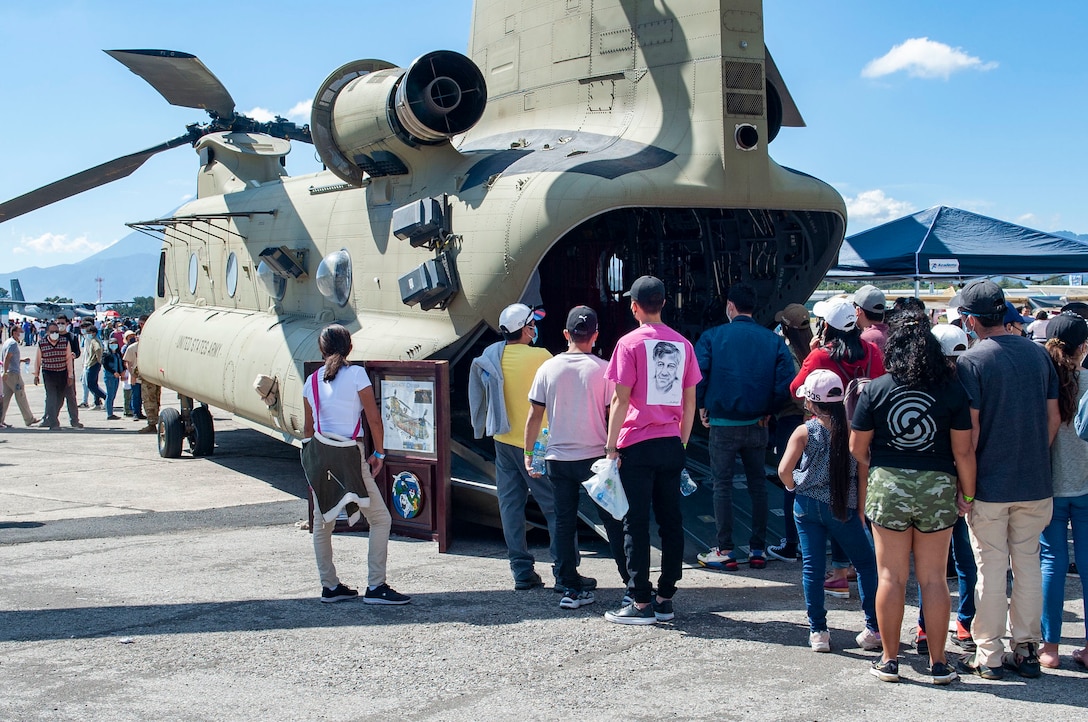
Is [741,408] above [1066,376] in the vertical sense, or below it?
below

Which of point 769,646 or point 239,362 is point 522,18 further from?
point 769,646

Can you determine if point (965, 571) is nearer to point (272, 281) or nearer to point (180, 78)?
point (272, 281)

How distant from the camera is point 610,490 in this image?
5566 millimetres

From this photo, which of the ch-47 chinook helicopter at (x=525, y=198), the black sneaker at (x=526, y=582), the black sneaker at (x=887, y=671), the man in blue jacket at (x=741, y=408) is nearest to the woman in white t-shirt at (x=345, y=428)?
the black sneaker at (x=526, y=582)

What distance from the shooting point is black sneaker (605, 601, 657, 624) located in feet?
18.6

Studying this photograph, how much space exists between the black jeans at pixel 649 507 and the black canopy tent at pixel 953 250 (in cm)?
818

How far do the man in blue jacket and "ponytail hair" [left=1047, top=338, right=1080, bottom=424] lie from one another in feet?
6.72

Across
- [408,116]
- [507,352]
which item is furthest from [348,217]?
[507,352]

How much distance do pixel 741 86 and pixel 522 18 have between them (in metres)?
2.55

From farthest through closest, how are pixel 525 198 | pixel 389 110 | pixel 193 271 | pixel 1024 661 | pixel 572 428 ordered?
pixel 193 271 → pixel 389 110 → pixel 525 198 → pixel 572 428 → pixel 1024 661

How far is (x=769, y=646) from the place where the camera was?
5262 millimetres

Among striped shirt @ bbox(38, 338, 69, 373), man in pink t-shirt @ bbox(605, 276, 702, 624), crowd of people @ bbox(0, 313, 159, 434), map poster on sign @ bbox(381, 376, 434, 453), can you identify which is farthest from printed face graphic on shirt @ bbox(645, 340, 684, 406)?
striped shirt @ bbox(38, 338, 69, 373)

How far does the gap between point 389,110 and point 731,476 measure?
4.31 m

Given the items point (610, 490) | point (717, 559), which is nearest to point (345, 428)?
point (610, 490)
